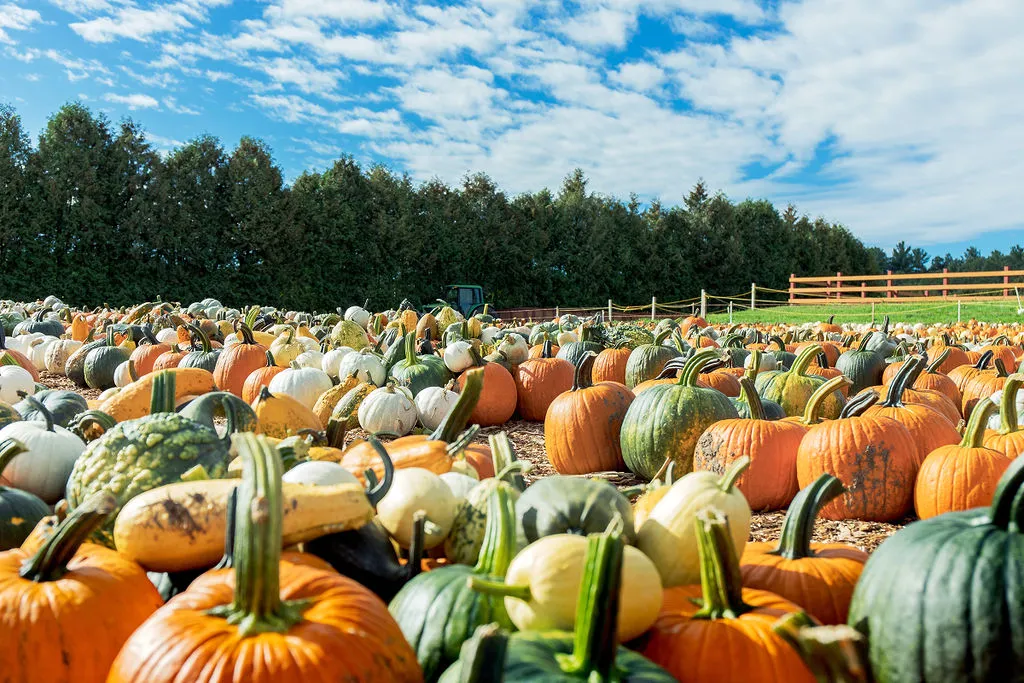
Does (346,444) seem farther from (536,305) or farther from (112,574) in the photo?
(536,305)

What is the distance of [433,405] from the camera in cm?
533

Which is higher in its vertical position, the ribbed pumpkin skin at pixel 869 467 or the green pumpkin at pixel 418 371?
the green pumpkin at pixel 418 371

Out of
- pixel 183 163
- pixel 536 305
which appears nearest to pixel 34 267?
pixel 183 163

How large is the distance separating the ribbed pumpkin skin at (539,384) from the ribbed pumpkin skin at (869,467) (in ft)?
10.2

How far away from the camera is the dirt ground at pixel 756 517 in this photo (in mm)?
3154

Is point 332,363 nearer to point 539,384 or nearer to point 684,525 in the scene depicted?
point 539,384

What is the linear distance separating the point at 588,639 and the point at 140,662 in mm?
729

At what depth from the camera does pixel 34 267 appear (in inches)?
869

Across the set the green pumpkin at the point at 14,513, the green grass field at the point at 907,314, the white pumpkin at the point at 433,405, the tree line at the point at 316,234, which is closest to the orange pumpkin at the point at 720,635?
the green pumpkin at the point at 14,513

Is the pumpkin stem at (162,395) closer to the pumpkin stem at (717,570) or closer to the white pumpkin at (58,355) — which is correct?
the pumpkin stem at (717,570)

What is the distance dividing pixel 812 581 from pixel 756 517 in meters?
1.98

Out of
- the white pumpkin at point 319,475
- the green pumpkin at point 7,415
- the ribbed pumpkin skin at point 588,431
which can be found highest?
the white pumpkin at point 319,475

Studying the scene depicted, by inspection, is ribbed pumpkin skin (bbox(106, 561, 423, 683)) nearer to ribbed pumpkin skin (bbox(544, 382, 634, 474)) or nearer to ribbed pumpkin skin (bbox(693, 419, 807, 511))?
ribbed pumpkin skin (bbox(693, 419, 807, 511))

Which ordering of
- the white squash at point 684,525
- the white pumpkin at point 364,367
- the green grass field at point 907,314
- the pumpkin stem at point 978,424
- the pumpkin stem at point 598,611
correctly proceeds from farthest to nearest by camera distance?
1. the green grass field at point 907,314
2. the white pumpkin at point 364,367
3. the pumpkin stem at point 978,424
4. the white squash at point 684,525
5. the pumpkin stem at point 598,611
